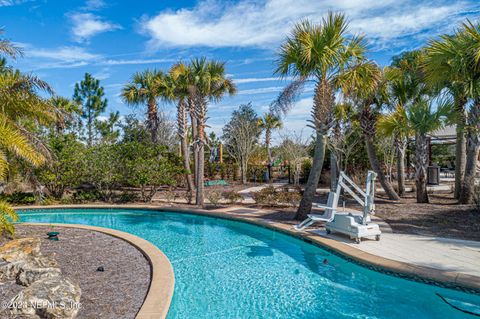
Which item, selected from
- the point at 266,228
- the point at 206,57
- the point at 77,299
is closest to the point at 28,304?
the point at 77,299

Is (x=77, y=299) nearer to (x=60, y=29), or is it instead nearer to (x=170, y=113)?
(x=60, y=29)

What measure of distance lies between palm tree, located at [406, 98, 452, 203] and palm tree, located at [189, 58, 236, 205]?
6513 millimetres

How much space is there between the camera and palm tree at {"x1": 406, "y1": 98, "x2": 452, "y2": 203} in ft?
33.1

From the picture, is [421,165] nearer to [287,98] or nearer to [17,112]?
[287,98]

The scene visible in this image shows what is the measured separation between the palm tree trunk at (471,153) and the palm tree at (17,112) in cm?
1134

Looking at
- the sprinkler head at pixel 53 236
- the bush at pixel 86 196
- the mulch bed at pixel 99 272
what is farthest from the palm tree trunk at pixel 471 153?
the bush at pixel 86 196

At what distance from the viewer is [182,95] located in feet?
44.2

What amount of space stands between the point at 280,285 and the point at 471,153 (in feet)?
25.8

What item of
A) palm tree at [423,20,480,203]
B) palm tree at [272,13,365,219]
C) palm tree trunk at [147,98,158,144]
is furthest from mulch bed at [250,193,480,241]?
palm tree trunk at [147,98,158,144]

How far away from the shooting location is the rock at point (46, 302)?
11.3ft

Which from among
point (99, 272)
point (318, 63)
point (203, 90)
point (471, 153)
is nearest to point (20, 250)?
point (99, 272)

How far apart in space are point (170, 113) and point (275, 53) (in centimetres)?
2186

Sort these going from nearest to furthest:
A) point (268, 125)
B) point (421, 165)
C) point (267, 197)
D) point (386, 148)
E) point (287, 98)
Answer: point (287, 98), point (421, 165), point (267, 197), point (386, 148), point (268, 125)

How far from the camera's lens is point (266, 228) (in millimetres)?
8773
